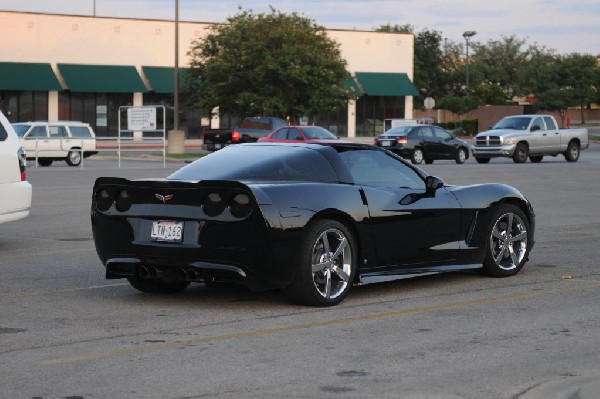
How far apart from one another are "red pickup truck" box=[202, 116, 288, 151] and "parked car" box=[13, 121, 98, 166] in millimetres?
8461

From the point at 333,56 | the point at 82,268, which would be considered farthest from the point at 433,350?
the point at 333,56

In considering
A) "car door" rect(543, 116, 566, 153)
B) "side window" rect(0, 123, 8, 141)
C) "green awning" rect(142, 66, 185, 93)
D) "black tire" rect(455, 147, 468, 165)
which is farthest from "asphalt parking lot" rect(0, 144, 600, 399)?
"green awning" rect(142, 66, 185, 93)

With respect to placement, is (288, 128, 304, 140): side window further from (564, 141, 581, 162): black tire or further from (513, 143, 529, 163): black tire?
(564, 141, 581, 162): black tire

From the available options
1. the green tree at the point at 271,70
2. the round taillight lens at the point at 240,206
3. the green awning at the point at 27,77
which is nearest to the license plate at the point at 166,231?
the round taillight lens at the point at 240,206

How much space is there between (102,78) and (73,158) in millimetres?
26780

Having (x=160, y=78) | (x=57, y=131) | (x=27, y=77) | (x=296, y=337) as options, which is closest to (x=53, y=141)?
(x=57, y=131)

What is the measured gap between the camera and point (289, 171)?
10000mm

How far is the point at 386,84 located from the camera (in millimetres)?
78438

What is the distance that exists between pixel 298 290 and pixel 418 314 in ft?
3.13

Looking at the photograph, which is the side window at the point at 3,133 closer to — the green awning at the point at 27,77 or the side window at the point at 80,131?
the side window at the point at 80,131

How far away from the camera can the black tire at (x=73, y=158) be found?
134 feet

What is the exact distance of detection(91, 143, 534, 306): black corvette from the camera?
9242 millimetres

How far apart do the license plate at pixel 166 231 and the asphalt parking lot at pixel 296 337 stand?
22.3 inches

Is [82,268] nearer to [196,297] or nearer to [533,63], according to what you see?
[196,297]
